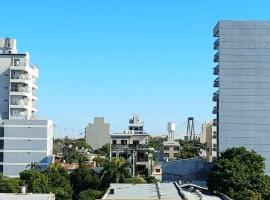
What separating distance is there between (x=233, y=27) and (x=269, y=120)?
10.3 meters

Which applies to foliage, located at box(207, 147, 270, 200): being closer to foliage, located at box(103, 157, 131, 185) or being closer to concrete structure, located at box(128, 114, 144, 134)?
foliage, located at box(103, 157, 131, 185)

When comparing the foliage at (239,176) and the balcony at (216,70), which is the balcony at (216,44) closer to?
the balcony at (216,70)

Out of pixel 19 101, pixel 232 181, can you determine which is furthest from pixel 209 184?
pixel 19 101

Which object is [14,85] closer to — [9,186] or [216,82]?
[216,82]

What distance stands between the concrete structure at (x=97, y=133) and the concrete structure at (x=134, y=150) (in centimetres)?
4021

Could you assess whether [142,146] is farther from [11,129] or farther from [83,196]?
[83,196]

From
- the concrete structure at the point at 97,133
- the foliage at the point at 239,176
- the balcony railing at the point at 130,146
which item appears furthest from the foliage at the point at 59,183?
the concrete structure at the point at 97,133

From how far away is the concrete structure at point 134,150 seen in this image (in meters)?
79.9

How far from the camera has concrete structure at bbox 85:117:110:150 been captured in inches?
5123

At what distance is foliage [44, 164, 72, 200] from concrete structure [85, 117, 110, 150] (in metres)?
73.5

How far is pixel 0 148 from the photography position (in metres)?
65.6

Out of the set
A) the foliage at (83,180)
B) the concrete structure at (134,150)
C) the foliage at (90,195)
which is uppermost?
the concrete structure at (134,150)

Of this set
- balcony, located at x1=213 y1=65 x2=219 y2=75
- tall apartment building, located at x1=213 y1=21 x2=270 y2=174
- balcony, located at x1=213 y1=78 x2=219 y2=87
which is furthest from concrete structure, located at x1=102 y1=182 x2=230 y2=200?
balcony, located at x1=213 y1=65 x2=219 y2=75

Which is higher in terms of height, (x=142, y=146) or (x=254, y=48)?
(x=254, y=48)
